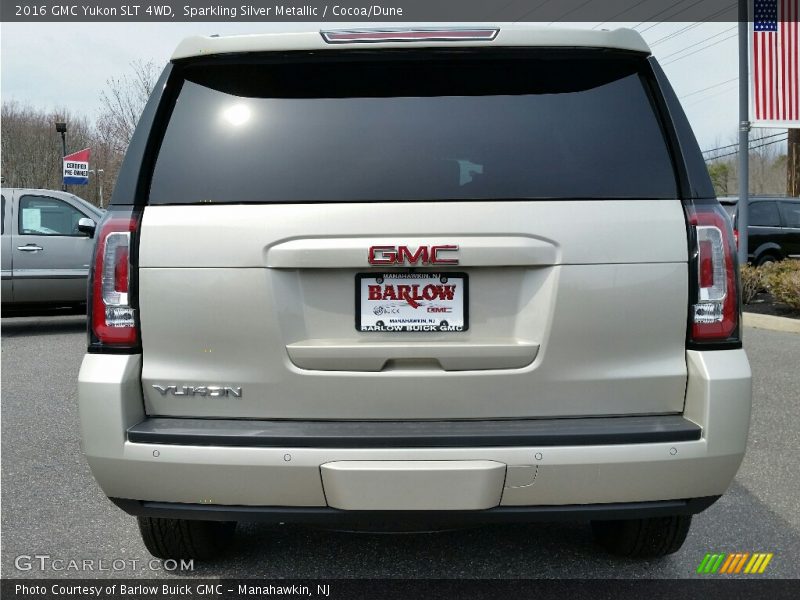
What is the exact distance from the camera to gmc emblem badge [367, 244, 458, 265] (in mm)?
2682

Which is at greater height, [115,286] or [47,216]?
[47,216]

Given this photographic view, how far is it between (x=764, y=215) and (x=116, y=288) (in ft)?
57.8

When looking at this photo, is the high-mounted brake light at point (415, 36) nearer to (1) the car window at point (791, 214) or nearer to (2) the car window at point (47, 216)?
(2) the car window at point (47, 216)

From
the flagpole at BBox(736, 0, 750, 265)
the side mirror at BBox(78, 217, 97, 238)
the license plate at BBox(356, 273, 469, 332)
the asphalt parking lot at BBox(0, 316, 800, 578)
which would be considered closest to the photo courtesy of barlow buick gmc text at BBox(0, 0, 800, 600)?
the license plate at BBox(356, 273, 469, 332)

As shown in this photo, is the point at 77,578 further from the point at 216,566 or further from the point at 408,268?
the point at 408,268

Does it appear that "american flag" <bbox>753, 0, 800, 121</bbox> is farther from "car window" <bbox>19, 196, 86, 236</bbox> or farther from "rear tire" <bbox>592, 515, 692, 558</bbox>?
"rear tire" <bbox>592, 515, 692, 558</bbox>

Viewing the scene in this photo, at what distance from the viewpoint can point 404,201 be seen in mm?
2721

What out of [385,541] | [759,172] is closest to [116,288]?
[385,541]

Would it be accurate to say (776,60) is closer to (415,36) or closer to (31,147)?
(415,36)

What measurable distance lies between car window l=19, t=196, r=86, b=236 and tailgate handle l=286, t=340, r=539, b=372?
31.5 ft

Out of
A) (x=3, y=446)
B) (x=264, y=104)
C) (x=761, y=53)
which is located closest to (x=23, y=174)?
(x=761, y=53)

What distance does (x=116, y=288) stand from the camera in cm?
279

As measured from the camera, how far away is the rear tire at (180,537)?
129 inches

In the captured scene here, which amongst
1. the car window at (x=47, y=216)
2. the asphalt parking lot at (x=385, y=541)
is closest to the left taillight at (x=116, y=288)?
the asphalt parking lot at (x=385, y=541)
